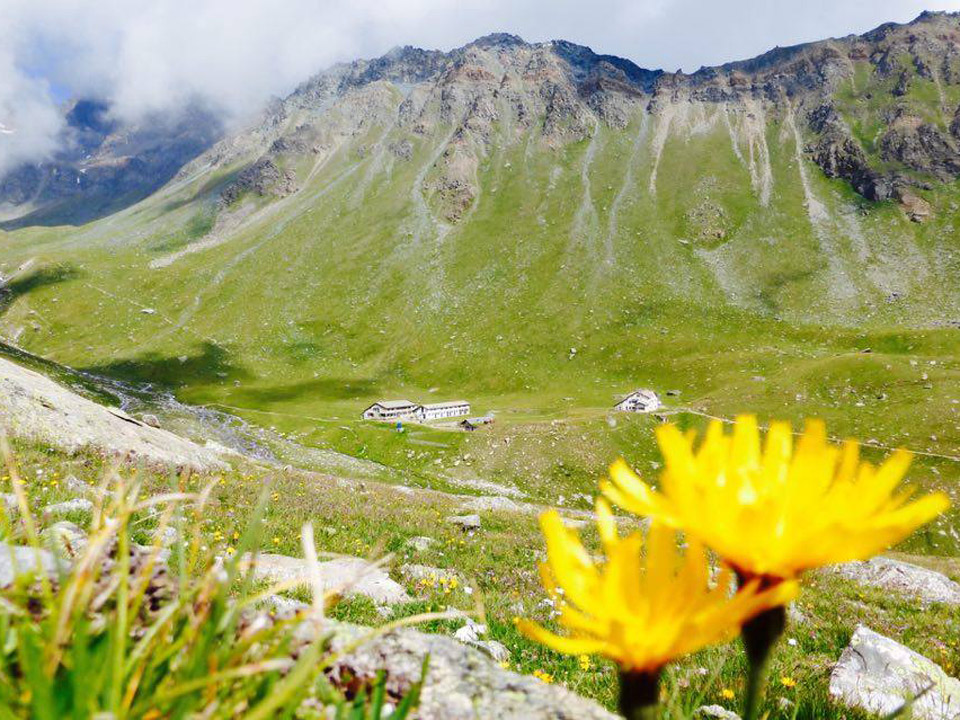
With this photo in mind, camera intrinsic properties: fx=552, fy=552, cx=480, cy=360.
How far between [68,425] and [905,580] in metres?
25.3

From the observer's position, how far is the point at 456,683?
2693 millimetres

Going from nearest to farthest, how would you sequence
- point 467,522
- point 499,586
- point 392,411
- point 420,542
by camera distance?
point 499,586 → point 420,542 → point 467,522 → point 392,411

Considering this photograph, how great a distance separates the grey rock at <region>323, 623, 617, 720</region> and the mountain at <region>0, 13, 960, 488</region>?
51103mm

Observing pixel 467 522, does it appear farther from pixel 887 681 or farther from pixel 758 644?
pixel 758 644

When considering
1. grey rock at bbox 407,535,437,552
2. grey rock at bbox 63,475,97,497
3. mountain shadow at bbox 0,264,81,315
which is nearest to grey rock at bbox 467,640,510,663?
grey rock at bbox 407,535,437,552

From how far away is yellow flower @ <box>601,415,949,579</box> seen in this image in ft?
3.85

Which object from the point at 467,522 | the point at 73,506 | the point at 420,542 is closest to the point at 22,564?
the point at 73,506

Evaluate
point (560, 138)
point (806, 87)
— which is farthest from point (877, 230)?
point (560, 138)

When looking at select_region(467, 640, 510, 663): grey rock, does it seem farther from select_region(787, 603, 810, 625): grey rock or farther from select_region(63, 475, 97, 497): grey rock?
select_region(63, 475, 97, 497): grey rock

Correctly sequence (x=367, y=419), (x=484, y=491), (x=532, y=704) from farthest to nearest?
(x=367, y=419), (x=484, y=491), (x=532, y=704)

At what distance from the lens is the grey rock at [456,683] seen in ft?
8.07

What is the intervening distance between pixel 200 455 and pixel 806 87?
21653cm

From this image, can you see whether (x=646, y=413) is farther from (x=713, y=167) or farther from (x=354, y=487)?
(x=713, y=167)

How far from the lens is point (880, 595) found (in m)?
12.9
